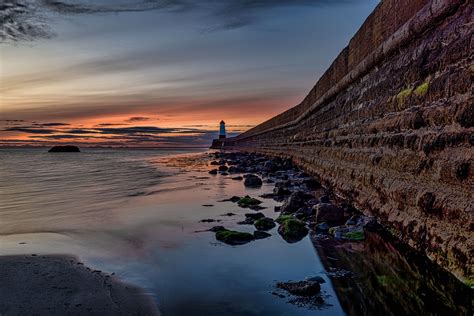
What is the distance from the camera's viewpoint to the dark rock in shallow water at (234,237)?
4076 mm

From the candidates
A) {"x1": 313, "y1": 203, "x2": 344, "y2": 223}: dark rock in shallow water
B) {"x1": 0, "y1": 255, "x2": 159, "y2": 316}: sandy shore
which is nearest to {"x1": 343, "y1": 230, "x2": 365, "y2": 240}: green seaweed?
{"x1": 313, "y1": 203, "x2": 344, "y2": 223}: dark rock in shallow water

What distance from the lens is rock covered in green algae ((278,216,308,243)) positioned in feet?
13.8

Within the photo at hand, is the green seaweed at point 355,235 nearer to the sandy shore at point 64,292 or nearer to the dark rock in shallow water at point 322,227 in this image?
the dark rock in shallow water at point 322,227

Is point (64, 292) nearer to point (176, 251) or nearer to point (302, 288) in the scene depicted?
point (176, 251)

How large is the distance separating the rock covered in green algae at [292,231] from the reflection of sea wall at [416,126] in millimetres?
877

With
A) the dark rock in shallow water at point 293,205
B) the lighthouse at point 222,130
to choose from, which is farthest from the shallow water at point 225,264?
the lighthouse at point 222,130

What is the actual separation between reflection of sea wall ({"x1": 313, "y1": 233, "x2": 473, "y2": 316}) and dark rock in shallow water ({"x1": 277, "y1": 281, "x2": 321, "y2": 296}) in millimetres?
157

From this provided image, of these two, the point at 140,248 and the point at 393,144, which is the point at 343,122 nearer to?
the point at 393,144

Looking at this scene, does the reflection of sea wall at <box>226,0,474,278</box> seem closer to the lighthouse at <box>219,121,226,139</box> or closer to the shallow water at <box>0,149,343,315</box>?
the shallow water at <box>0,149,343,315</box>

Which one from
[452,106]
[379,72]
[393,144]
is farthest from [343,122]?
[452,106]

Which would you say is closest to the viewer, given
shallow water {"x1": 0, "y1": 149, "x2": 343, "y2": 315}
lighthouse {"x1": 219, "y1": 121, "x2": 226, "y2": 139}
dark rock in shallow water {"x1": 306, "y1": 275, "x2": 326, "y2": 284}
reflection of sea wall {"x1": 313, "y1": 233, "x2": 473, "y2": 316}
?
reflection of sea wall {"x1": 313, "y1": 233, "x2": 473, "y2": 316}

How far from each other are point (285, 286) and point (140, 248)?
69.8 inches

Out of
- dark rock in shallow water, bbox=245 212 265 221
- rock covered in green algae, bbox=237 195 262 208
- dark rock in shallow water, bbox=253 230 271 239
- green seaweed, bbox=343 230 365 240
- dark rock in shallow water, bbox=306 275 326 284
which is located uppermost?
dark rock in shallow water, bbox=306 275 326 284

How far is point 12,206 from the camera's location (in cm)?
755
